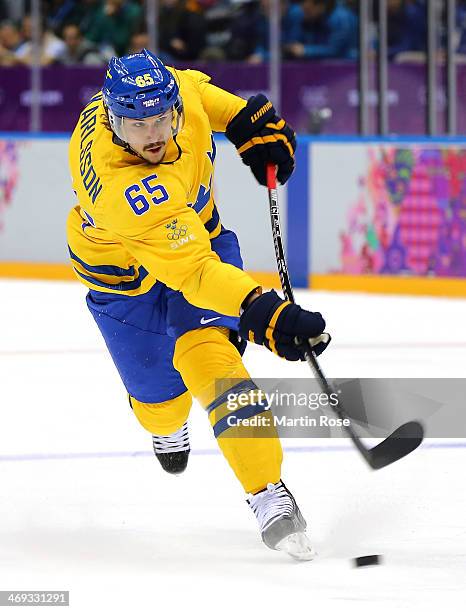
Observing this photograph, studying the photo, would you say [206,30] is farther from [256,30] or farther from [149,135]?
[149,135]

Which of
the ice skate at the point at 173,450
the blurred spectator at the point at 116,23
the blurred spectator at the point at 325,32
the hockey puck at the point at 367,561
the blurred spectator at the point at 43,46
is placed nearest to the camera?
the hockey puck at the point at 367,561

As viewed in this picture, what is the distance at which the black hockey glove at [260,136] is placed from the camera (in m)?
3.86

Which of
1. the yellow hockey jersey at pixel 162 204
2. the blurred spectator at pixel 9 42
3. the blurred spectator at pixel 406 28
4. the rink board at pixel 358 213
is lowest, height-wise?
the yellow hockey jersey at pixel 162 204

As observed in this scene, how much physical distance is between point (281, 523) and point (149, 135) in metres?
0.94

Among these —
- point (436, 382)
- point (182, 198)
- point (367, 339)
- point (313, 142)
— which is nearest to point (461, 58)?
point (313, 142)

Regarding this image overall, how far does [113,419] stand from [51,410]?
0.29m

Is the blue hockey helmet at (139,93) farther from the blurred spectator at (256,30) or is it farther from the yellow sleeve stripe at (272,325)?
the blurred spectator at (256,30)

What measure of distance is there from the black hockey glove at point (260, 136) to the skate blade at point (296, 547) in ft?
3.82

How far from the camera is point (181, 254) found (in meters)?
3.16

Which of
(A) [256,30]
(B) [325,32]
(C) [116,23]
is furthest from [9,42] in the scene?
(B) [325,32]

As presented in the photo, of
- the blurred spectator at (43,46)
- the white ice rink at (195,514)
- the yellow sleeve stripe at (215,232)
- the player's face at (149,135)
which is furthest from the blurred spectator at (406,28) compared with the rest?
the player's face at (149,135)

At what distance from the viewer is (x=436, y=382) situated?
5.44m

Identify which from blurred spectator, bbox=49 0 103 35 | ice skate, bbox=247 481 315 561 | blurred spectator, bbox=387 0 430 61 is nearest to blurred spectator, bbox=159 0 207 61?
blurred spectator, bbox=49 0 103 35

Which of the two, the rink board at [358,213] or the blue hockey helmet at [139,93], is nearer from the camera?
the blue hockey helmet at [139,93]
